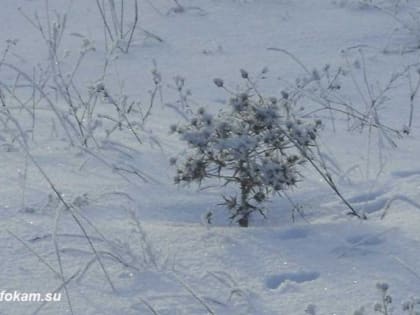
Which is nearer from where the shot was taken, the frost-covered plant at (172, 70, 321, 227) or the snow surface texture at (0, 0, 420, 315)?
the snow surface texture at (0, 0, 420, 315)

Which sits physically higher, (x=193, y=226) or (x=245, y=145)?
(x=245, y=145)

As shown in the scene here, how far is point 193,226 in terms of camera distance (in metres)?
2.81

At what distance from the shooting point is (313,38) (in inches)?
210

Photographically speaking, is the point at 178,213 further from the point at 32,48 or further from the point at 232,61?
the point at 32,48

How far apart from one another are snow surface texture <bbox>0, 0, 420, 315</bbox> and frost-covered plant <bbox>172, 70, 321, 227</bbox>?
13cm

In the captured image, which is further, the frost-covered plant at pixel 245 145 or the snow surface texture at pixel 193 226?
the frost-covered plant at pixel 245 145

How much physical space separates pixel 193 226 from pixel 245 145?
29 cm

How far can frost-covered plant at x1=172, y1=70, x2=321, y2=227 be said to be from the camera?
2773 millimetres

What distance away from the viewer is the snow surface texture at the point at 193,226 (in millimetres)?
2367

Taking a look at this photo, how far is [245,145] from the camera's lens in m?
2.75

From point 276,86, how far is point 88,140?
1.23 meters

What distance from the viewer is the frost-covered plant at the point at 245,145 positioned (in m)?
2.77

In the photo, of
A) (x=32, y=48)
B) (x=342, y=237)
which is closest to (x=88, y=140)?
(x=342, y=237)

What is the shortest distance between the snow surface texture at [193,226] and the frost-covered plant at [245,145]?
135 mm
